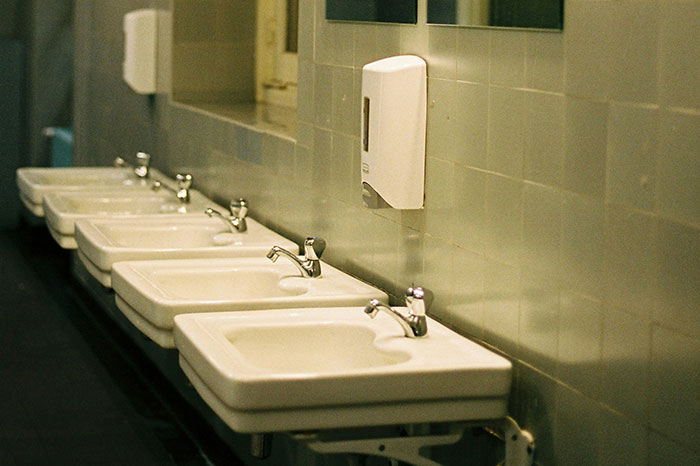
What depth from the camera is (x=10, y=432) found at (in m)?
4.00

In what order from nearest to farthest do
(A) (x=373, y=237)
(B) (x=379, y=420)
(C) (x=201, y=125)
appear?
(B) (x=379, y=420)
(A) (x=373, y=237)
(C) (x=201, y=125)

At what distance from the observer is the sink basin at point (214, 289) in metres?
2.69

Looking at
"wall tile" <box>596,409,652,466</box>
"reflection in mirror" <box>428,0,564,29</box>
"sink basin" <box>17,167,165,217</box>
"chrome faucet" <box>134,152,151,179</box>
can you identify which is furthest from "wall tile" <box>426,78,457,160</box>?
"chrome faucet" <box>134,152,151,179</box>

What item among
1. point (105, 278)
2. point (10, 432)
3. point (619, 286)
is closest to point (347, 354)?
point (619, 286)

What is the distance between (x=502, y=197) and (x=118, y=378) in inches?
111

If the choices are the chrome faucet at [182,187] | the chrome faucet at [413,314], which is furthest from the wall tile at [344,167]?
the chrome faucet at [182,187]

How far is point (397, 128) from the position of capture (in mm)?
2596

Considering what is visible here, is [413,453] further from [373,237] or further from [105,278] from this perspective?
[105,278]

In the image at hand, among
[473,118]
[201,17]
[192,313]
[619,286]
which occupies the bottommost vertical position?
[192,313]

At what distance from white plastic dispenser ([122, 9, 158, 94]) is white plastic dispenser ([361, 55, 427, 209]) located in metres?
2.53

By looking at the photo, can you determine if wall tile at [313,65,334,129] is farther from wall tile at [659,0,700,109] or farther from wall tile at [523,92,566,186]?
wall tile at [659,0,700,109]

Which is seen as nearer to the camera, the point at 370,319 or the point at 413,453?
the point at 413,453

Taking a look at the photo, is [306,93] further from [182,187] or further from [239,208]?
[182,187]

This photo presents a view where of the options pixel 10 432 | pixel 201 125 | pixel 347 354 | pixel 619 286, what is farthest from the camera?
pixel 201 125
